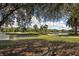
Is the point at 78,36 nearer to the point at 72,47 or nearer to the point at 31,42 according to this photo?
the point at 72,47

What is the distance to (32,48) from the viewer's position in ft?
10.6

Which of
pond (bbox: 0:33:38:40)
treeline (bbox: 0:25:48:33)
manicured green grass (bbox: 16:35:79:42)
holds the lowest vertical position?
manicured green grass (bbox: 16:35:79:42)

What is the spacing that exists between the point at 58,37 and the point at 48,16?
226mm

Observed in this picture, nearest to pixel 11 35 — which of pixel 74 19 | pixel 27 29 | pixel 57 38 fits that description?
pixel 27 29

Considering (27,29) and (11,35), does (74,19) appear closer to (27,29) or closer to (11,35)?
(27,29)

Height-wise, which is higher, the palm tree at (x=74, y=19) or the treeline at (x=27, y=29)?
the palm tree at (x=74, y=19)

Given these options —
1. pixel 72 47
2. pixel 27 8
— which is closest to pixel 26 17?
pixel 27 8

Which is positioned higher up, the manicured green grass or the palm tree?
the palm tree

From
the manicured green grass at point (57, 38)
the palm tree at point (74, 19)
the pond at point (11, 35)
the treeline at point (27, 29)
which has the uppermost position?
the palm tree at point (74, 19)

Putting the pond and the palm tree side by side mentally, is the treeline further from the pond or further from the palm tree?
the palm tree

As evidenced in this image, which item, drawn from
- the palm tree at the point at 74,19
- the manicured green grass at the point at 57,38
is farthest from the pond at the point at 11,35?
the palm tree at the point at 74,19

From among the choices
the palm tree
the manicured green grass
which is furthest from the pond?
the palm tree

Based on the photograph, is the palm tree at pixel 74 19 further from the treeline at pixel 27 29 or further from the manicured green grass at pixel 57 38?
the treeline at pixel 27 29

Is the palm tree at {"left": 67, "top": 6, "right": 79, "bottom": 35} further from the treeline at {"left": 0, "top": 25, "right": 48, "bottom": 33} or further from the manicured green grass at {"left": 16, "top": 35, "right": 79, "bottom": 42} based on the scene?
the treeline at {"left": 0, "top": 25, "right": 48, "bottom": 33}
